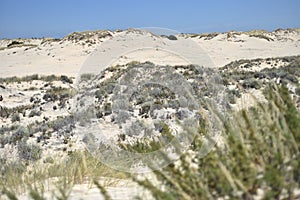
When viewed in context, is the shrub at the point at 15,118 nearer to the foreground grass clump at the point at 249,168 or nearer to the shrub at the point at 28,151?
the shrub at the point at 28,151

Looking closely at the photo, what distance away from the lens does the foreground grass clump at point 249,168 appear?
100 inches

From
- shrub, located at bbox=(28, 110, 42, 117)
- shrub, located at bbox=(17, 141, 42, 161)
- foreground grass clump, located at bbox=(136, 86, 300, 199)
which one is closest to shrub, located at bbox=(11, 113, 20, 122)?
shrub, located at bbox=(28, 110, 42, 117)

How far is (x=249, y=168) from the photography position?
2.61m

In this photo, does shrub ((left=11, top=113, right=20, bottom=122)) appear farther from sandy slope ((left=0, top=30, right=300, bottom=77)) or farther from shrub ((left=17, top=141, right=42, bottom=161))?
sandy slope ((left=0, top=30, right=300, bottom=77))

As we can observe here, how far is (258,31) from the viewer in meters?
63.6

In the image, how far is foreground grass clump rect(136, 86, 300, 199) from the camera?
8.34ft

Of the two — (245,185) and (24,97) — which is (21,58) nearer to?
(24,97)

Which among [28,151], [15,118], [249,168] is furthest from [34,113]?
[249,168]

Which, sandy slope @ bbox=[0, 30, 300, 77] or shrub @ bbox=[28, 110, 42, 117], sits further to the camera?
sandy slope @ bbox=[0, 30, 300, 77]

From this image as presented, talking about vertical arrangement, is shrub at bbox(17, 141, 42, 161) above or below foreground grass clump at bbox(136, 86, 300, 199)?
below

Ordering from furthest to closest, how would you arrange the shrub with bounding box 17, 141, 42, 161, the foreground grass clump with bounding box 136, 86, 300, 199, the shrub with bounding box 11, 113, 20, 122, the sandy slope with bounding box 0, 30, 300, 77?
the sandy slope with bounding box 0, 30, 300, 77, the shrub with bounding box 11, 113, 20, 122, the shrub with bounding box 17, 141, 42, 161, the foreground grass clump with bounding box 136, 86, 300, 199

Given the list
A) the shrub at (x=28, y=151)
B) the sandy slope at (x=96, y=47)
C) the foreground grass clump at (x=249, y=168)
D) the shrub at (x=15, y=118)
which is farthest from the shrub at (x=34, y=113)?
the sandy slope at (x=96, y=47)

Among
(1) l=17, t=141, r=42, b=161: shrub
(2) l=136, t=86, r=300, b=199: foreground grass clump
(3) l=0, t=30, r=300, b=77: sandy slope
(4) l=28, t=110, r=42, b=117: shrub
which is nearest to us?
(2) l=136, t=86, r=300, b=199: foreground grass clump

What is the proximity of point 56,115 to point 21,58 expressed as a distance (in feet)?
108
